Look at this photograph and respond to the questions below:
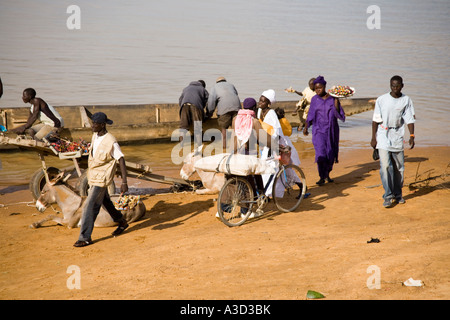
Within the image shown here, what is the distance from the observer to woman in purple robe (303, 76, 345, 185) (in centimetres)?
985

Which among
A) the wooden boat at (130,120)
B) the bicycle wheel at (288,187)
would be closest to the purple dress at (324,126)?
the bicycle wheel at (288,187)

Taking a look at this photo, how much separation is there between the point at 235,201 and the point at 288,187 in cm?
132

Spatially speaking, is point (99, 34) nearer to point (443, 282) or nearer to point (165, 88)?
point (165, 88)

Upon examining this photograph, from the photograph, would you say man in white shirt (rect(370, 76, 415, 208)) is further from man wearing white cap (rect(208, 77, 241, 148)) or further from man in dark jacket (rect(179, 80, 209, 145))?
man in dark jacket (rect(179, 80, 209, 145))

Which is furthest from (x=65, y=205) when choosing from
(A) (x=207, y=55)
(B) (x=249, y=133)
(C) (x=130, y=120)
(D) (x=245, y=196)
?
(A) (x=207, y=55)

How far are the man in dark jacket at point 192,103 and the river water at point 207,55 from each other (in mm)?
1778

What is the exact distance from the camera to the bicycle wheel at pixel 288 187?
27.6 ft

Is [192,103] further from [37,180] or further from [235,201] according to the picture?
[235,201]

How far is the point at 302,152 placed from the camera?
15344 millimetres

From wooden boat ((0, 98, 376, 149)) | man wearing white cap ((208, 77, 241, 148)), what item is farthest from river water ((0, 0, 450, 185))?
man wearing white cap ((208, 77, 241, 148))

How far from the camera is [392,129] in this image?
27.1 feet

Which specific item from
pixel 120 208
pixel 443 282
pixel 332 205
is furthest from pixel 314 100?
pixel 443 282

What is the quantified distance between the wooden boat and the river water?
47 centimetres

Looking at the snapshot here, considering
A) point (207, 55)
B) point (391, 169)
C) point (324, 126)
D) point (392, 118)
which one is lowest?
point (391, 169)
